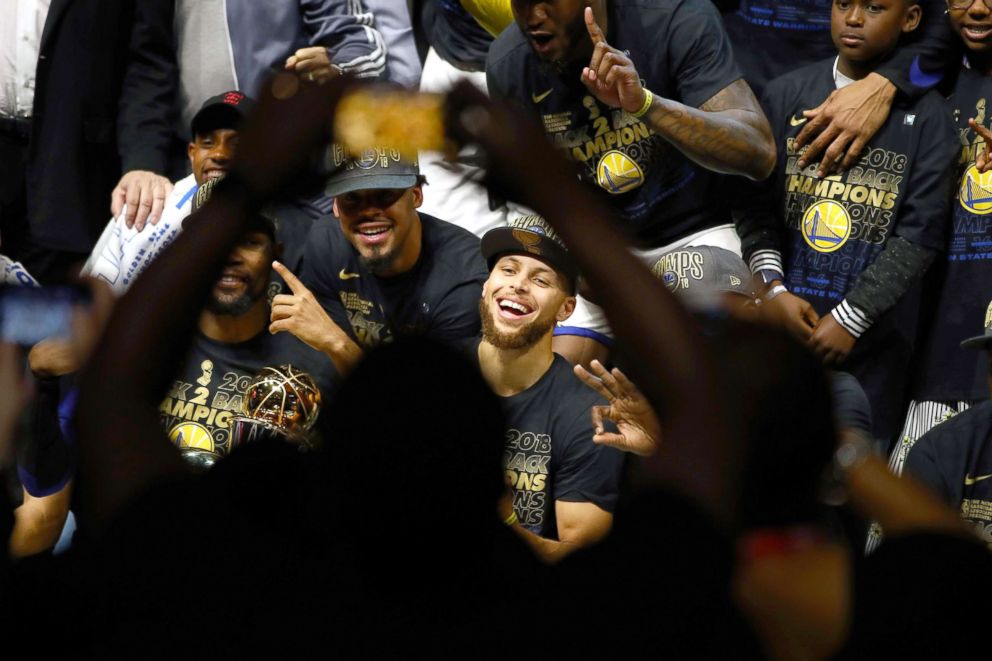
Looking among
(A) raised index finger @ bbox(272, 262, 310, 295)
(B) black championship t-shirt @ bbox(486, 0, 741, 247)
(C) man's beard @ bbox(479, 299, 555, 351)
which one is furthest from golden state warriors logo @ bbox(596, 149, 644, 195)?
(A) raised index finger @ bbox(272, 262, 310, 295)

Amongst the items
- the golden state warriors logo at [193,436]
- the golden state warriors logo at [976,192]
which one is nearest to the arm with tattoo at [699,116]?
the golden state warriors logo at [976,192]

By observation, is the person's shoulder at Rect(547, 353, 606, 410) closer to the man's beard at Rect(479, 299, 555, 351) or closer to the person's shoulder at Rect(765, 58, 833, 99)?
the man's beard at Rect(479, 299, 555, 351)

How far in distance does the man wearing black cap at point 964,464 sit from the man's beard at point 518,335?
1.12m

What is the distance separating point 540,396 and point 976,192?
1565 mm

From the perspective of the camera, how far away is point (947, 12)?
14.0ft

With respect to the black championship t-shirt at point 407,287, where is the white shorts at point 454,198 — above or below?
above

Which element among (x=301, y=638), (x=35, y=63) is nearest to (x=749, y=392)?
(x=301, y=638)

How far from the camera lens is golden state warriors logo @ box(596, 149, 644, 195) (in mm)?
3955

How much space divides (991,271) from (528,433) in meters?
1.59

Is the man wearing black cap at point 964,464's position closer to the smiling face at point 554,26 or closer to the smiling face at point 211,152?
the smiling face at point 554,26

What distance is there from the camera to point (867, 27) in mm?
4223

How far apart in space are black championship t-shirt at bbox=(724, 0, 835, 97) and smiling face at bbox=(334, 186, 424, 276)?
1.34 metres

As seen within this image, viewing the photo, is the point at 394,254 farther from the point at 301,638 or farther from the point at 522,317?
the point at 301,638

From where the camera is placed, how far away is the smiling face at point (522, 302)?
3.82m
